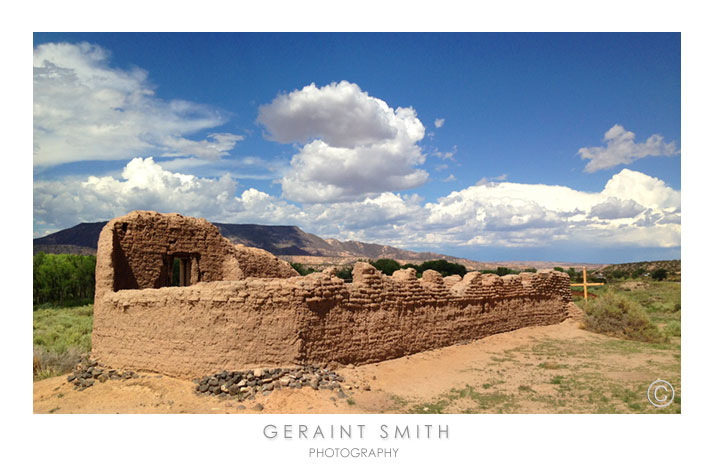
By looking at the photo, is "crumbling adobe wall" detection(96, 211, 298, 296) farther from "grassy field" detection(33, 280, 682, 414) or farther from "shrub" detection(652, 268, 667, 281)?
"shrub" detection(652, 268, 667, 281)

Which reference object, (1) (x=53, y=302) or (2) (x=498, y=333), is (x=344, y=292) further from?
(1) (x=53, y=302)

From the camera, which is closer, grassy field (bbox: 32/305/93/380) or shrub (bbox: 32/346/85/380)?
shrub (bbox: 32/346/85/380)

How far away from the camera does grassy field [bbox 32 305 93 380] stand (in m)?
10.2

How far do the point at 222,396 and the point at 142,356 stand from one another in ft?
8.36

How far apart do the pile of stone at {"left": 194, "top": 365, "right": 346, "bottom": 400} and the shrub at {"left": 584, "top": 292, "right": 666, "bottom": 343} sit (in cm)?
1128

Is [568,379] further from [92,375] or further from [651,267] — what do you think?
[651,267]

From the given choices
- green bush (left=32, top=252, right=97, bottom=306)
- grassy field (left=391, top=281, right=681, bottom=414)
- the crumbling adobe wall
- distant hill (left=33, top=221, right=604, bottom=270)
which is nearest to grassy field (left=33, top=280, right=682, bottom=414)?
grassy field (left=391, top=281, right=681, bottom=414)

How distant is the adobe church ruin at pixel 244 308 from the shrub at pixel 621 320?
4.19 metres

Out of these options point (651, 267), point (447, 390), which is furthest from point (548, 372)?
point (651, 267)

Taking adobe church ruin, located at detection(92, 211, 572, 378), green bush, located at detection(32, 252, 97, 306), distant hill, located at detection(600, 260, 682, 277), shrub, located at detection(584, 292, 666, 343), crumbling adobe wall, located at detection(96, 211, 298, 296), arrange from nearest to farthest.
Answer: adobe church ruin, located at detection(92, 211, 572, 378) → crumbling adobe wall, located at detection(96, 211, 298, 296) → shrub, located at detection(584, 292, 666, 343) → green bush, located at detection(32, 252, 97, 306) → distant hill, located at detection(600, 260, 682, 277)

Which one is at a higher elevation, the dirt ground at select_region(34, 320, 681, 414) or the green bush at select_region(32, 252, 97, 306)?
the green bush at select_region(32, 252, 97, 306)

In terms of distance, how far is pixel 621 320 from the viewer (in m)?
15.2

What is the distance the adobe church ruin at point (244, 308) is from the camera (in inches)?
326

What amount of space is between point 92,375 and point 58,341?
4482 millimetres
